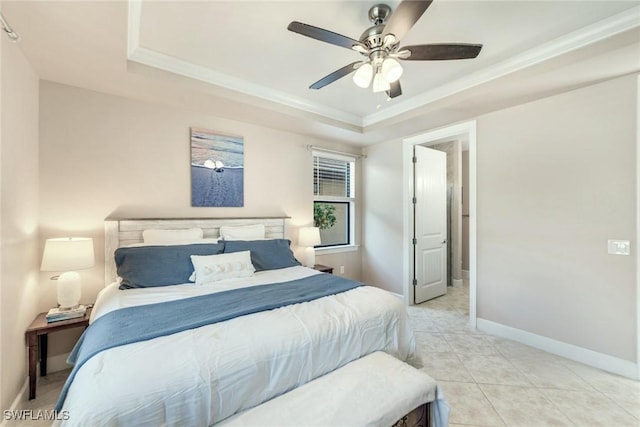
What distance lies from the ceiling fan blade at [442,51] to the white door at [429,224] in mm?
2274

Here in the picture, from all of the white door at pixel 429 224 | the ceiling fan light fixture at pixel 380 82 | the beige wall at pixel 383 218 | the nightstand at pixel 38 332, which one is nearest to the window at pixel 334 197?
the beige wall at pixel 383 218

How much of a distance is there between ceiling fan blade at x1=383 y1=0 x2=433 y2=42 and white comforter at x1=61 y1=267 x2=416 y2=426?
5.69 ft

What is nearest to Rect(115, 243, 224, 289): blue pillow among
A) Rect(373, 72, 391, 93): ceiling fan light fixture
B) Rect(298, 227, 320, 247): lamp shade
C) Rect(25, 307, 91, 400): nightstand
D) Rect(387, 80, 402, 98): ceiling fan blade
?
Rect(25, 307, 91, 400): nightstand

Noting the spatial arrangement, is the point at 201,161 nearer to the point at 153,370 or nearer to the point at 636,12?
the point at 153,370

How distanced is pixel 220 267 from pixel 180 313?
810 millimetres

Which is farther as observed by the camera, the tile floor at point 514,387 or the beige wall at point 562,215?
the beige wall at point 562,215

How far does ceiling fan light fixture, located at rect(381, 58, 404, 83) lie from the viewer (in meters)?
1.72

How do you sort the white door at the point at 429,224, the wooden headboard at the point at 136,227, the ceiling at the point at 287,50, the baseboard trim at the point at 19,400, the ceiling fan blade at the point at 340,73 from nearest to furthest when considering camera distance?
the baseboard trim at the point at 19,400 → the ceiling at the point at 287,50 → the ceiling fan blade at the point at 340,73 → the wooden headboard at the point at 136,227 → the white door at the point at 429,224

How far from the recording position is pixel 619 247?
7.40 feet

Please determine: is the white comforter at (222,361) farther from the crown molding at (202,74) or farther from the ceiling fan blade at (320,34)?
the crown molding at (202,74)

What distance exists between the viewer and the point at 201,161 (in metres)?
3.08

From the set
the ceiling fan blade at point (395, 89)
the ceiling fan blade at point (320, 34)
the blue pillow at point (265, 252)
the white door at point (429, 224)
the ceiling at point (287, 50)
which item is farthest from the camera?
the white door at point (429, 224)

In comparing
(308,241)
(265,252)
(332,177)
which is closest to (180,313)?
(265,252)

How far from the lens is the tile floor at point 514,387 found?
177 cm
